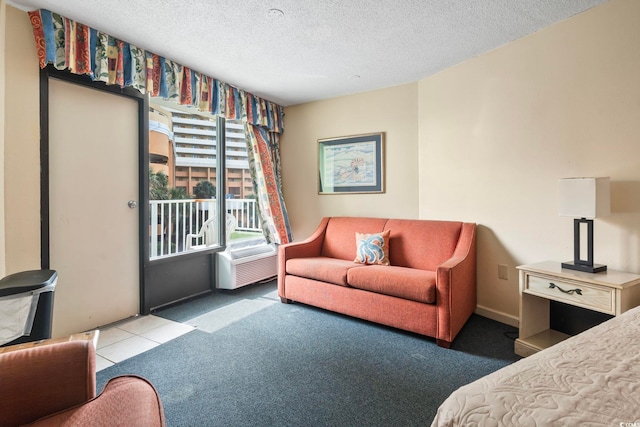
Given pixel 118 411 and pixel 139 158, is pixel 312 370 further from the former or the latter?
pixel 139 158

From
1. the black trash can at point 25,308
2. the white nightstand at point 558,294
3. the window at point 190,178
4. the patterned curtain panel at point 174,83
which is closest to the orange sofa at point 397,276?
the white nightstand at point 558,294

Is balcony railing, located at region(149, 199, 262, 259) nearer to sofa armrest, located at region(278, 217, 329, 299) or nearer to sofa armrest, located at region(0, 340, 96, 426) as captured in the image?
sofa armrest, located at region(278, 217, 329, 299)

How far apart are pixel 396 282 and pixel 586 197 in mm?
1336

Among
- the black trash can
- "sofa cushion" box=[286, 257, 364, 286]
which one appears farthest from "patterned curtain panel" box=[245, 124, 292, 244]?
the black trash can

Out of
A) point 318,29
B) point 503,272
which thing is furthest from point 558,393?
point 318,29

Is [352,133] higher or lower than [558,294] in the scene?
higher

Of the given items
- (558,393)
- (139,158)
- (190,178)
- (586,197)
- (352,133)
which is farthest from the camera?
(352,133)

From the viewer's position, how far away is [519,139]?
2541mm

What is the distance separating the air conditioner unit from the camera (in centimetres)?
358

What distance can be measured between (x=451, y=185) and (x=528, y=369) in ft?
7.96

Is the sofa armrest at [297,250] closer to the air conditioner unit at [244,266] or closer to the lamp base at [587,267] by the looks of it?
the air conditioner unit at [244,266]

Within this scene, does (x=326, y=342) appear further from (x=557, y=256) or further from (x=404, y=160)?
(x=404, y=160)

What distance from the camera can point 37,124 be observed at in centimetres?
219

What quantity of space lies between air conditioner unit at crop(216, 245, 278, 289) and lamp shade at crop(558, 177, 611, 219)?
3.04 meters
